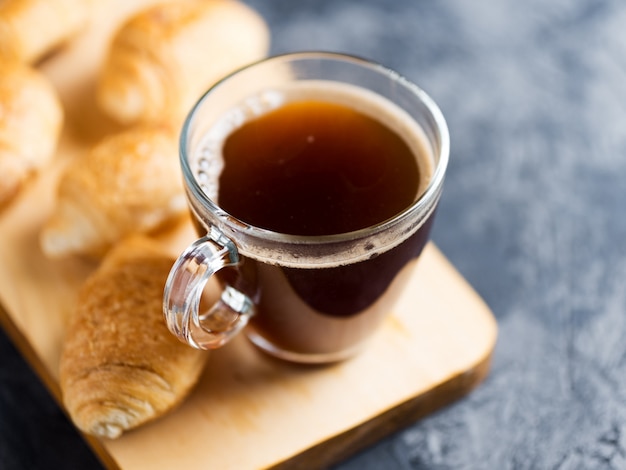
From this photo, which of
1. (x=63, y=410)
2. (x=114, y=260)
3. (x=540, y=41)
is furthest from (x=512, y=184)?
(x=63, y=410)

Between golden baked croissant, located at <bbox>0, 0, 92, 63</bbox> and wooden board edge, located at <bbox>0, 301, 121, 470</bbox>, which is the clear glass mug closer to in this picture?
wooden board edge, located at <bbox>0, 301, 121, 470</bbox>

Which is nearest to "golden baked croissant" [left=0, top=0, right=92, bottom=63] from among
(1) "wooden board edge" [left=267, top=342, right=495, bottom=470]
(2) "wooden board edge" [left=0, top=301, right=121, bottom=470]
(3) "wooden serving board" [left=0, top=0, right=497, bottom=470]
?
(3) "wooden serving board" [left=0, top=0, right=497, bottom=470]

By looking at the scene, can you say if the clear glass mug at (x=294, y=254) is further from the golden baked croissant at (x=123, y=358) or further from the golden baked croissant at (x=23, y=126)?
the golden baked croissant at (x=23, y=126)

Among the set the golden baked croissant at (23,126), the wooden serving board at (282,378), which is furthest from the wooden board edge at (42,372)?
the golden baked croissant at (23,126)

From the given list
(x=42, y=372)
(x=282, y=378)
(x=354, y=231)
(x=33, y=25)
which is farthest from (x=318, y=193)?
(x=33, y=25)

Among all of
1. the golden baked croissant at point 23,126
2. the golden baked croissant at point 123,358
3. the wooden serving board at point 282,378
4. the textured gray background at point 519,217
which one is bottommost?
the textured gray background at point 519,217

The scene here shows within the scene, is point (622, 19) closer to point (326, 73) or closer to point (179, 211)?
point (326, 73)
